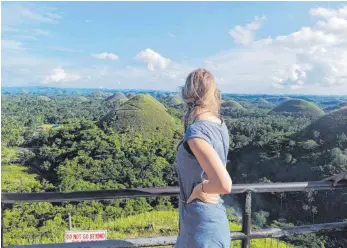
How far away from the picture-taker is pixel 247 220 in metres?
1.58

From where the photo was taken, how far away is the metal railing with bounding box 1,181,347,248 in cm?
138

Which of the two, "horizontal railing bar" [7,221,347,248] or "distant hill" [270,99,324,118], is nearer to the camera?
"horizontal railing bar" [7,221,347,248]

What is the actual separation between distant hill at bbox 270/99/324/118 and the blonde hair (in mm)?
58658

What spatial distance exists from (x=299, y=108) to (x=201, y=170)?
A: 64047 millimetres

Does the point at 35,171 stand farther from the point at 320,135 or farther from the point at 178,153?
the point at 178,153

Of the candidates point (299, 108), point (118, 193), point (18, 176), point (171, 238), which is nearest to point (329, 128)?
point (299, 108)

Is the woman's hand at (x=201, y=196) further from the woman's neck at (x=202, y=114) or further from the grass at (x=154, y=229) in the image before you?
the grass at (x=154, y=229)

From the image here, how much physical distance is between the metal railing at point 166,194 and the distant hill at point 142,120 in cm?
3996

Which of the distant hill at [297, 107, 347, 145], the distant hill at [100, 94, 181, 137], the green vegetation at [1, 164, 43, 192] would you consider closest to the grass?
the green vegetation at [1, 164, 43, 192]

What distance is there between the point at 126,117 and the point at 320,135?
22.9m

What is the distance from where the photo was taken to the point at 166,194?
1475 millimetres

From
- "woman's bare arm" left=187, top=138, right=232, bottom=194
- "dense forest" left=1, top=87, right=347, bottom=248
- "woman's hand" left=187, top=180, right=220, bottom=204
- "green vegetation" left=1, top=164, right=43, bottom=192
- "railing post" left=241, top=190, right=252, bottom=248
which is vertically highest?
"woman's bare arm" left=187, top=138, right=232, bottom=194

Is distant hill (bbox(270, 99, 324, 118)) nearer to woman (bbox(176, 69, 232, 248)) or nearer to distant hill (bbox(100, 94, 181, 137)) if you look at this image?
distant hill (bbox(100, 94, 181, 137))

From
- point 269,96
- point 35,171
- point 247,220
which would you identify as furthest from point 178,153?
point 269,96
